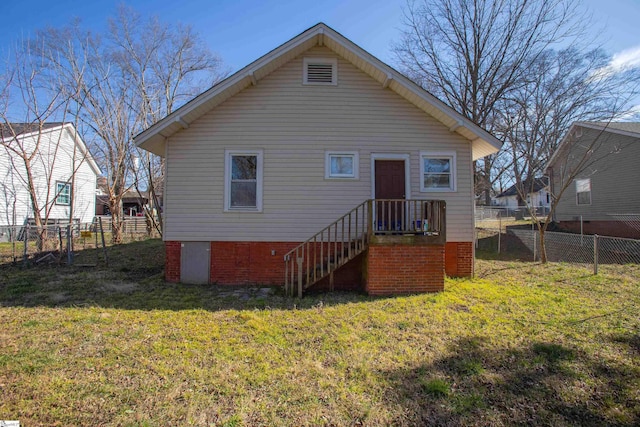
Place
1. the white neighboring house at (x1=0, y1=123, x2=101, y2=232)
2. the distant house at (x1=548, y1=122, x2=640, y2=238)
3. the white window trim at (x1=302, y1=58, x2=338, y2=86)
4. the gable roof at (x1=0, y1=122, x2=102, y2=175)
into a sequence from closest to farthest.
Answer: the white window trim at (x1=302, y1=58, x2=338, y2=86) < the gable roof at (x1=0, y1=122, x2=102, y2=175) < the distant house at (x1=548, y1=122, x2=640, y2=238) < the white neighboring house at (x1=0, y1=123, x2=101, y2=232)

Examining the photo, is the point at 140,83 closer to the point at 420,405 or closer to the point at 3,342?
the point at 3,342

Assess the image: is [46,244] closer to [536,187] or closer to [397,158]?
[397,158]

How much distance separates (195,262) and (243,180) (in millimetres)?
2393

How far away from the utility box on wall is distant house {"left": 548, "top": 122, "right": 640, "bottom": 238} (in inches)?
536

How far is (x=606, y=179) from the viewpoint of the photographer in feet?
49.3

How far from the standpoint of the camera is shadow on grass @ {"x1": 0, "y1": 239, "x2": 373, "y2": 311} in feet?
19.7

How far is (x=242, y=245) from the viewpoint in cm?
795

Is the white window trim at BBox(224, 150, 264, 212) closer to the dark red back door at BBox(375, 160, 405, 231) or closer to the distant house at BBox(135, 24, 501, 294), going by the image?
the distant house at BBox(135, 24, 501, 294)

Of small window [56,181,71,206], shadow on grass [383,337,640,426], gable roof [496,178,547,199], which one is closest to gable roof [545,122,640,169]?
gable roof [496,178,547,199]

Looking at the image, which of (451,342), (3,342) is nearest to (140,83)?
(3,342)

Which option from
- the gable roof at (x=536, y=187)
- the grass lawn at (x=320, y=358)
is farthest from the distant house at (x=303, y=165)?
the gable roof at (x=536, y=187)

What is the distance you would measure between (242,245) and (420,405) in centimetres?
587

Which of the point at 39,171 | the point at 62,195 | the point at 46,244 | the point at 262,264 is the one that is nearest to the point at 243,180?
the point at 262,264

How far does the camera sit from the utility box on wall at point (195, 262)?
7.93 meters
